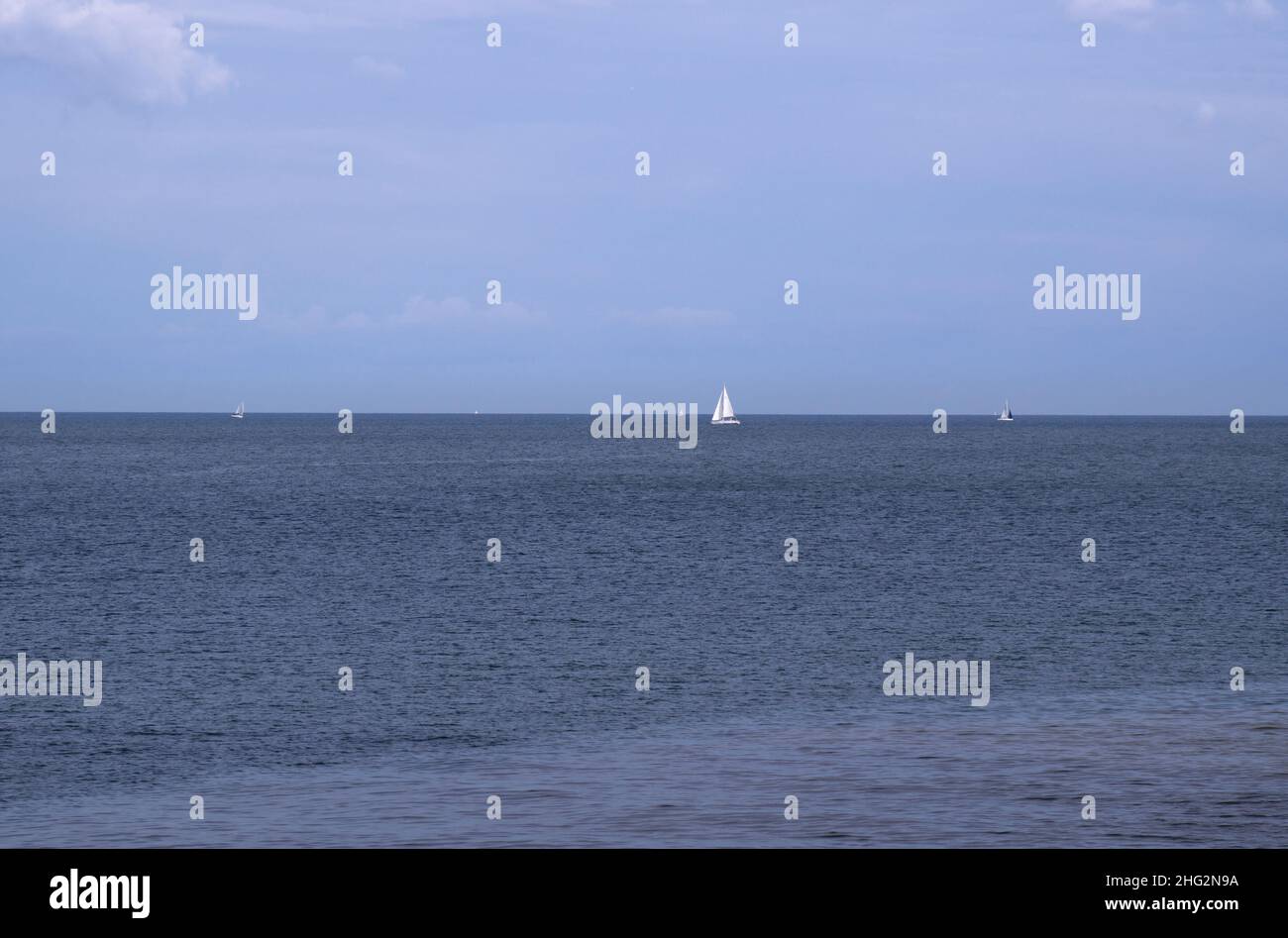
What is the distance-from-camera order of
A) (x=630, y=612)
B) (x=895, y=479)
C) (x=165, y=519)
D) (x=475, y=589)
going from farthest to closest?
(x=895, y=479)
(x=165, y=519)
(x=475, y=589)
(x=630, y=612)

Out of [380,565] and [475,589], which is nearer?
[475,589]

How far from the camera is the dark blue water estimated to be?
79.4 feet

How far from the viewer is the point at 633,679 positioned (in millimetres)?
38438

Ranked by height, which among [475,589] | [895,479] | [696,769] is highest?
[895,479]

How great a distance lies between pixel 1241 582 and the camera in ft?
198

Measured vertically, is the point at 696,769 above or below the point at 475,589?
below

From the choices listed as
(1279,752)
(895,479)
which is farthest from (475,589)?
(895,479)

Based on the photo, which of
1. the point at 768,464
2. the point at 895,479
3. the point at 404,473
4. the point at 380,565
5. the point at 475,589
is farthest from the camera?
the point at 768,464

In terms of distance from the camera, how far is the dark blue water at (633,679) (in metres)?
24.2

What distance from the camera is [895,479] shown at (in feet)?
463
